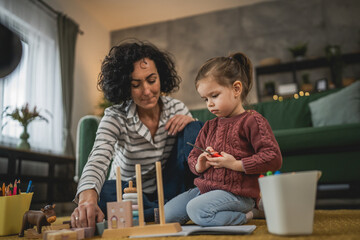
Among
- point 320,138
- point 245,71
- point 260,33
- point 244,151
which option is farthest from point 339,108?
point 260,33

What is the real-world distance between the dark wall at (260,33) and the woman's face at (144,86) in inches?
114

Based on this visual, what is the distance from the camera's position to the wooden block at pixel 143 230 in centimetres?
77

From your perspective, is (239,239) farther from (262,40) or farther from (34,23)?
(262,40)

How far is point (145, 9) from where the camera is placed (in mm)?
4324

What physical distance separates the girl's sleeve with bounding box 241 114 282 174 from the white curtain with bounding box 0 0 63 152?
2289mm

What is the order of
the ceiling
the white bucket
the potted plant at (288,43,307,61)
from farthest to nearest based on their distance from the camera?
the ceiling
the potted plant at (288,43,307,61)
the white bucket

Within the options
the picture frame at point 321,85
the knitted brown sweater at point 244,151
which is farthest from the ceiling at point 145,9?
the knitted brown sweater at point 244,151

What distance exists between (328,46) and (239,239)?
3660mm

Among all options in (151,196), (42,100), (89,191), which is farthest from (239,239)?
(42,100)

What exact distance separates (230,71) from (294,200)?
0.49 m

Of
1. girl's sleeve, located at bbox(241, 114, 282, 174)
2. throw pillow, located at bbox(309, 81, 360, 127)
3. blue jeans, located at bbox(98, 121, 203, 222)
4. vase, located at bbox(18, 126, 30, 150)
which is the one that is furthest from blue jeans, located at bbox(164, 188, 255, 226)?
vase, located at bbox(18, 126, 30, 150)

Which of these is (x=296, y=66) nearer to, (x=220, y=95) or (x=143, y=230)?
(x=220, y=95)

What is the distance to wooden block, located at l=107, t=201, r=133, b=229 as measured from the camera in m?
0.80

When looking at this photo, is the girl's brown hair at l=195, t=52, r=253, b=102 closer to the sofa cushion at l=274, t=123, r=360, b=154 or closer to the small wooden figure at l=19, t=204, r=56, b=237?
the small wooden figure at l=19, t=204, r=56, b=237
